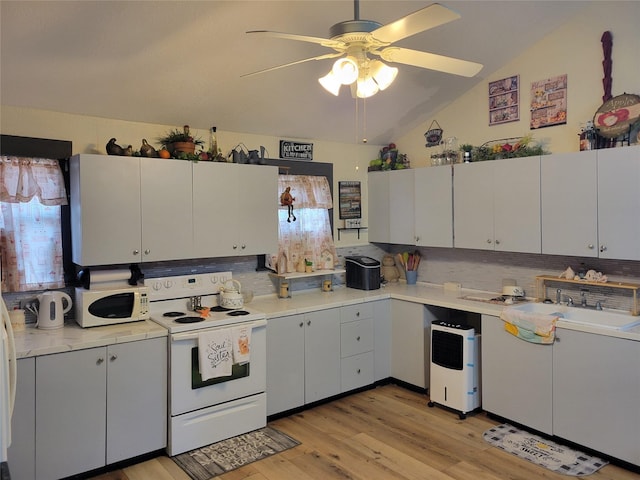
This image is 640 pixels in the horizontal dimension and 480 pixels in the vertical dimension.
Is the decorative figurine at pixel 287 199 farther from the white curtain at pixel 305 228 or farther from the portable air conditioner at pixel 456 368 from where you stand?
the portable air conditioner at pixel 456 368

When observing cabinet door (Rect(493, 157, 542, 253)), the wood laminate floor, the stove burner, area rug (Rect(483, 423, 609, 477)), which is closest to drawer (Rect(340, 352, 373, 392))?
the wood laminate floor

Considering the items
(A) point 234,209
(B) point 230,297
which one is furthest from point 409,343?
(A) point 234,209

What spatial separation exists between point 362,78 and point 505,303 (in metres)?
2.33

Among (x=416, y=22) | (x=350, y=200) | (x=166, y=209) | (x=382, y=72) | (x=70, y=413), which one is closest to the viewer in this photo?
(x=416, y=22)

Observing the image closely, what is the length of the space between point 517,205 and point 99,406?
318 centimetres

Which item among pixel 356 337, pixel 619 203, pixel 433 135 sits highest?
pixel 433 135

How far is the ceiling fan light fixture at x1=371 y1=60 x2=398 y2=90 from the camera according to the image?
229 cm

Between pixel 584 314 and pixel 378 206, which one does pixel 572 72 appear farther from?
pixel 378 206

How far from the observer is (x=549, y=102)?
3.87 metres

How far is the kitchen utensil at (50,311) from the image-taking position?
123 inches

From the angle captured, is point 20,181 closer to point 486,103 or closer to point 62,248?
point 62,248

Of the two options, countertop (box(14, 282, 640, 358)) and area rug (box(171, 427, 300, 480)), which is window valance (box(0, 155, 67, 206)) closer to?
countertop (box(14, 282, 640, 358))

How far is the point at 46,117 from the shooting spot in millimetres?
3256

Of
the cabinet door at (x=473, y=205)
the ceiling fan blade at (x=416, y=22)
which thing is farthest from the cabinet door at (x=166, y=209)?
the cabinet door at (x=473, y=205)
